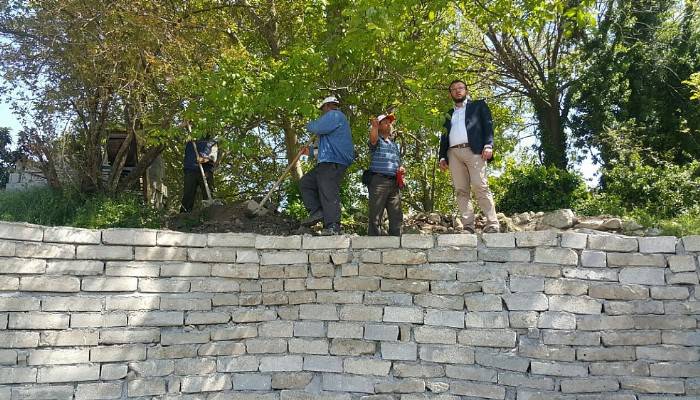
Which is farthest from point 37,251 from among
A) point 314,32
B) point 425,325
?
point 314,32

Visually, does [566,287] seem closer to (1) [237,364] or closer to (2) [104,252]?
(1) [237,364]

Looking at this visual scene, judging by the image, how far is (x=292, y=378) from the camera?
545cm

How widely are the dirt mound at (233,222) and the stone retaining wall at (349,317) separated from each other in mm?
1646

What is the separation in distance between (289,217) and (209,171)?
1.66 meters

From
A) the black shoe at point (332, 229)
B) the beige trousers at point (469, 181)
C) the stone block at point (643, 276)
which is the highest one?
the beige trousers at point (469, 181)

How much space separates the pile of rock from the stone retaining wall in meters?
1.11

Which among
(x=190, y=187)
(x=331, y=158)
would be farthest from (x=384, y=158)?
(x=190, y=187)

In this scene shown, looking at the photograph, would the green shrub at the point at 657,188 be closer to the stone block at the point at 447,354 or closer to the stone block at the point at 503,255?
the stone block at the point at 503,255

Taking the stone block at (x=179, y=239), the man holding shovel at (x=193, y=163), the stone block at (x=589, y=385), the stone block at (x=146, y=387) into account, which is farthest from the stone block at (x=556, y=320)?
the man holding shovel at (x=193, y=163)

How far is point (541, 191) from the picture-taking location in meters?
8.96

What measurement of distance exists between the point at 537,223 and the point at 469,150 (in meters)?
1.71

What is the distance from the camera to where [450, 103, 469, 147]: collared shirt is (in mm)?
6125

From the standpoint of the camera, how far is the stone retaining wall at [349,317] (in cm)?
511

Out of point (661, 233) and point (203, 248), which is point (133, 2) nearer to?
point (203, 248)
